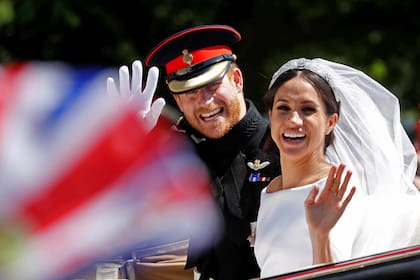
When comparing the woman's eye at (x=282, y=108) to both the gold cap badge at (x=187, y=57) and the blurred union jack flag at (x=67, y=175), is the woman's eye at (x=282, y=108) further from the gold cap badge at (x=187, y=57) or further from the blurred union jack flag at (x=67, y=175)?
the gold cap badge at (x=187, y=57)

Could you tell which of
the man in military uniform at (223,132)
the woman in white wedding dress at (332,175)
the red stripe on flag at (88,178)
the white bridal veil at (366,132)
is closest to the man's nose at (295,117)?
the woman in white wedding dress at (332,175)

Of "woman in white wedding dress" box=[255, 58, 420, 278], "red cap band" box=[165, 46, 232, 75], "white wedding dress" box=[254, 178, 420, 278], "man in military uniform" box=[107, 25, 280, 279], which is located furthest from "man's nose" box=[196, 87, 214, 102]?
"white wedding dress" box=[254, 178, 420, 278]

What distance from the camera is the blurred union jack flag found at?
2.02m

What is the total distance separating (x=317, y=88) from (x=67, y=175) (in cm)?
85

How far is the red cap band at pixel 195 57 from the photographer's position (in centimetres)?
322

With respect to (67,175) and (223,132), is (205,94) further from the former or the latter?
(67,175)

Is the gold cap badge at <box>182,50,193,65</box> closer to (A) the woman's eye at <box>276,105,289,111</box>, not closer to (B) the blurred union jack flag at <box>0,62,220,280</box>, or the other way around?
(A) the woman's eye at <box>276,105,289,111</box>

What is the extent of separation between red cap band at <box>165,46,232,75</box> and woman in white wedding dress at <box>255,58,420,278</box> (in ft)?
1.89

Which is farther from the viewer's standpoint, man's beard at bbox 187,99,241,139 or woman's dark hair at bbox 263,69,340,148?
man's beard at bbox 187,99,241,139

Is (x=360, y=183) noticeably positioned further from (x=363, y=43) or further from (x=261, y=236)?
(x=363, y=43)

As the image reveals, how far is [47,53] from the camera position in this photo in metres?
10.2

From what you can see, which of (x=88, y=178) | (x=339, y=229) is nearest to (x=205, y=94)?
(x=339, y=229)

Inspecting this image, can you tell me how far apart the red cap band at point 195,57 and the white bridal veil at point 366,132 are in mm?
566

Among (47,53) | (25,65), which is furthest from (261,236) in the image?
(47,53)
